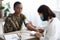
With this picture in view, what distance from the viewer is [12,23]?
255cm

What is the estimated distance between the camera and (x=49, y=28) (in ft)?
6.17

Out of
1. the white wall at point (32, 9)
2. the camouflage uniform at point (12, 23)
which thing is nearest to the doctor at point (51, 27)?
the camouflage uniform at point (12, 23)

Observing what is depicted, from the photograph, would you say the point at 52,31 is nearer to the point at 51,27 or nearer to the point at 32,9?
the point at 51,27

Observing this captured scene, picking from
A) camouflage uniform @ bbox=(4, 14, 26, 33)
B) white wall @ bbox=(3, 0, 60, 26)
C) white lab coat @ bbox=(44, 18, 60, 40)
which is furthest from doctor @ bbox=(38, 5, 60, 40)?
white wall @ bbox=(3, 0, 60, 26)

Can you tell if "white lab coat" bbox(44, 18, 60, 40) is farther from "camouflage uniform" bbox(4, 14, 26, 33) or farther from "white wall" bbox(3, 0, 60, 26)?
"white wall" bbox(3, 0, 60, 26)

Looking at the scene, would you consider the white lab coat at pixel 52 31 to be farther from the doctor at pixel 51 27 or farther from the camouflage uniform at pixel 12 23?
Answer: the camouflage uniform at pixel 12 23

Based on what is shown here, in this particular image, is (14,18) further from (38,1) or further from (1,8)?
(38,1)

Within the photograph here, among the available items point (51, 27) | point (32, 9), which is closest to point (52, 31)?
point (51, 27)

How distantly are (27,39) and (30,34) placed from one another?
0.57ft

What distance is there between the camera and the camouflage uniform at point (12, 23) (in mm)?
2529

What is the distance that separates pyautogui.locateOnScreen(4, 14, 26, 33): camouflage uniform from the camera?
253 cm

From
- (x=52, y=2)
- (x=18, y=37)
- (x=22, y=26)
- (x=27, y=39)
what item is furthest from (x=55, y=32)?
(x=52, y=2)

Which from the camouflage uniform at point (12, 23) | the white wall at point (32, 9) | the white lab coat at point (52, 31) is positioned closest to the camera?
the white lab coat at point (52, 31)

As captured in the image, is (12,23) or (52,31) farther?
(12,23)
